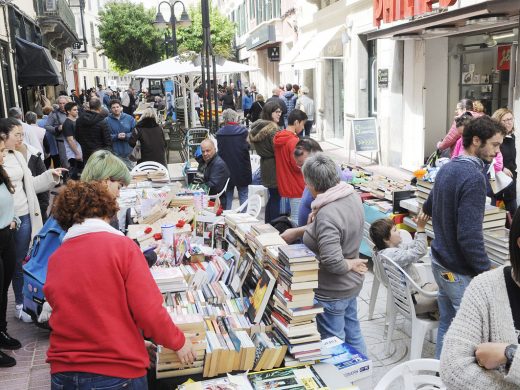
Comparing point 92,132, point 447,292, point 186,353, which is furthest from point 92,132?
point 186,353

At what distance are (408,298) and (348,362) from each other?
3.96 ft

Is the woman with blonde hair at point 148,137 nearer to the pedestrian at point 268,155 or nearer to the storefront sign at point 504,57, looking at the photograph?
the pedestrian at point 268,155

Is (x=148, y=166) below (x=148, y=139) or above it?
below

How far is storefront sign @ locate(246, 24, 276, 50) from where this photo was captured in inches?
1059

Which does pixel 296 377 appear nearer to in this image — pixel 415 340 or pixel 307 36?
pixel 415 340

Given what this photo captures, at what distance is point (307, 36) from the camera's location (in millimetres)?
19953

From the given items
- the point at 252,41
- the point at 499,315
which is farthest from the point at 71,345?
the point at 252,41

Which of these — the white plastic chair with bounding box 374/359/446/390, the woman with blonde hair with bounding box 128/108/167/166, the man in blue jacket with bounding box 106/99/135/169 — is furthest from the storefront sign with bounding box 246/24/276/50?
the white plastic chair with bounding box 374/359/446/390

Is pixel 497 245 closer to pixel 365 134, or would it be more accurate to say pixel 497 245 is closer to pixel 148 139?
pixel 148 139

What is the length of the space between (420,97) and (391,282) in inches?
303

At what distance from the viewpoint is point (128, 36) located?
38.4 meters

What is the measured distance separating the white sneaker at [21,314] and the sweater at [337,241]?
10.0 feet

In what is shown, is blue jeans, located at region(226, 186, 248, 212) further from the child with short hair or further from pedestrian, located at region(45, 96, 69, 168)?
pedestrian, located at region(45, 96, 69, 168)

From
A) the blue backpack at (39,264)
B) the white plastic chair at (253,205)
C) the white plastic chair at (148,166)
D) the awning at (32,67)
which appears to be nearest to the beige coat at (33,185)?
the blue backpack at (39,264)
